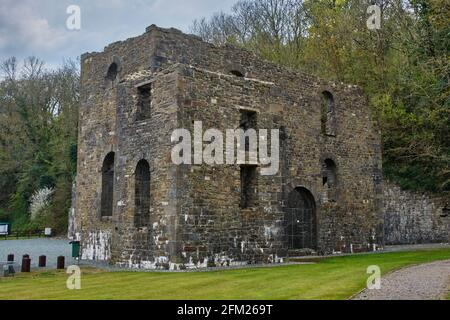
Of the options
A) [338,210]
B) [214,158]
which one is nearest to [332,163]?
[338,210]

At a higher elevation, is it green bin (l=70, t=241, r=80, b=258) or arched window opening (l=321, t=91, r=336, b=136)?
arched window opening (l=321, t=91, r=336, b=136)

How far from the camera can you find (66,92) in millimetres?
43375

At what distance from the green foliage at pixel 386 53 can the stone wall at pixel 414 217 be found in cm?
69

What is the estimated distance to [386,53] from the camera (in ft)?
90.6

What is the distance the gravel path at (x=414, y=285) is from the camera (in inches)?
337

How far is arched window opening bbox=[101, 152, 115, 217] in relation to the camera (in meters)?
19.6

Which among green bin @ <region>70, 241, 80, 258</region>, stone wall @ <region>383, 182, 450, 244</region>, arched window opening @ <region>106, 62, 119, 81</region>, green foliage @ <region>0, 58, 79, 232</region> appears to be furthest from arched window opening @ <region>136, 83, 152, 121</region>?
green foliage @ <region>0, 58, 79, 232</region>

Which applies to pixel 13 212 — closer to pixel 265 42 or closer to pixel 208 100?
pixel 265 42

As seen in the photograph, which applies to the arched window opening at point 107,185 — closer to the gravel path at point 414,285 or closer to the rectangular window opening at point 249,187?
the rectangular window opening at point 249,187

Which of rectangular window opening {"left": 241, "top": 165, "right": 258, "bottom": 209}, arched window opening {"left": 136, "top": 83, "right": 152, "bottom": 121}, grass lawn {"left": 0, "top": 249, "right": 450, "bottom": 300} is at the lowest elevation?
grass lawn {"left": 0, "top": 249, "right": 450, "bottom": 300}

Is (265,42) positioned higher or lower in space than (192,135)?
higher

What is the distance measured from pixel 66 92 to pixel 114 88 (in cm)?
2530

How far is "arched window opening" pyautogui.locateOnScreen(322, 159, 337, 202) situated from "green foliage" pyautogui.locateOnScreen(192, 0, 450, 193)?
275 centimetres

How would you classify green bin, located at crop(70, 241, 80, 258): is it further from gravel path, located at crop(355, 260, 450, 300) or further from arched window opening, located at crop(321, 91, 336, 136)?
arched window opening, located at crop(321, 91, 336, 136)
